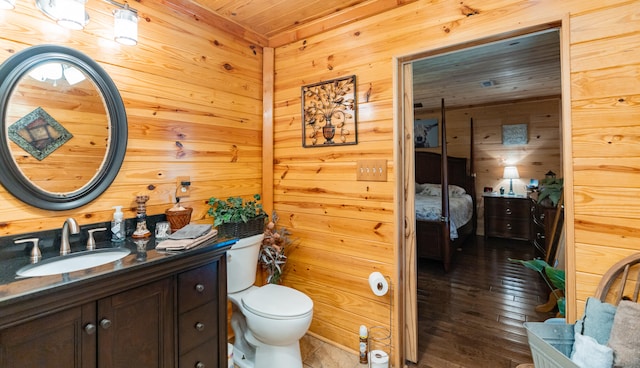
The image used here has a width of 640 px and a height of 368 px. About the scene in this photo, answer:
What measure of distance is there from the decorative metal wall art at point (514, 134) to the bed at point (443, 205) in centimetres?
54

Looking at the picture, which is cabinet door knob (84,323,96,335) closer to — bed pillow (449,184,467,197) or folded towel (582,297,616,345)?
folded towel (582,297,616,345)

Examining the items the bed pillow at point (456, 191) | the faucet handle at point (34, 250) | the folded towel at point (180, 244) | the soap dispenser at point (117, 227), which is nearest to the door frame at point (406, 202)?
the folded towel at point (180, 244)

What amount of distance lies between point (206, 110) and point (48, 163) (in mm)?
924

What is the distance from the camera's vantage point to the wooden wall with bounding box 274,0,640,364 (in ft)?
4.19

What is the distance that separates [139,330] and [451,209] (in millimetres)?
3806

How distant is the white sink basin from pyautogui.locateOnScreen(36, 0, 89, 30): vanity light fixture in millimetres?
1063

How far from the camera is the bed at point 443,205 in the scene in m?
3.45

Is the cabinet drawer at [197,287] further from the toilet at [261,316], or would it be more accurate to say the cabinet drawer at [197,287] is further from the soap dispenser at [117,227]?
the soap dispenser at [117,227]

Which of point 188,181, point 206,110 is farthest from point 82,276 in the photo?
point 206,110

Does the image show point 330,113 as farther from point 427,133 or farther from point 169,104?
point 427,133

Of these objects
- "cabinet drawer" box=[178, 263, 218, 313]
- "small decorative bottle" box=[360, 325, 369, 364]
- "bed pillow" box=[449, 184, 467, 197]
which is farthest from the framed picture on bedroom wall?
"cabinet drawer" box=[178, 263, 218, 313]

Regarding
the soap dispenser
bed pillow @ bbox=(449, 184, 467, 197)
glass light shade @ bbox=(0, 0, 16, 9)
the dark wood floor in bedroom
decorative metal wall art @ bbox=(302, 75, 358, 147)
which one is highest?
glass light shade @ bbox=(0, 0, 16, 9)

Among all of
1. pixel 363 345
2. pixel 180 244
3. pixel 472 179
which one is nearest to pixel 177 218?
pixel 180 244

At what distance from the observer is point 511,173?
4828mm
